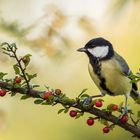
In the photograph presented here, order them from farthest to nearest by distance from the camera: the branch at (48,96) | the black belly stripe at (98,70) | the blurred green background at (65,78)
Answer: the blurred green background at (65,78)
the black belly stripe at (98,70)
the branch at (48,96)

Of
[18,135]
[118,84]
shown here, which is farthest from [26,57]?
[18,135]

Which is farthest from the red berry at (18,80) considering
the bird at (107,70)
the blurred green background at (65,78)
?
the blurred green background at (65,78)

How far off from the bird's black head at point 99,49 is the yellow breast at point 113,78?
0.04 metres

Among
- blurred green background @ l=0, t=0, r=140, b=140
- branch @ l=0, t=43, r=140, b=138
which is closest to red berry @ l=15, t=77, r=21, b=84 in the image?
branch @ l=0, t=43, r=140, b=138

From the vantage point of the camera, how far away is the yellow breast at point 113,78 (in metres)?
2.90

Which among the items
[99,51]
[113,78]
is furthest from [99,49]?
[113,78]

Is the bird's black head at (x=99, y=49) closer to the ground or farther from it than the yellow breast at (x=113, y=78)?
farther from it

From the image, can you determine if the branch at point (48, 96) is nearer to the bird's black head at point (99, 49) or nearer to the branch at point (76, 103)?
the branch at point (76, 103)

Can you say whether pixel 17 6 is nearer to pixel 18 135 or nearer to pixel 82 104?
pixel 18 135

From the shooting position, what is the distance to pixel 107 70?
2.93m

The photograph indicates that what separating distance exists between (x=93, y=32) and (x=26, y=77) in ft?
4.28

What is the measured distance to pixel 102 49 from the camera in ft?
9.74

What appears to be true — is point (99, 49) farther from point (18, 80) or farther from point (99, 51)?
point (18, 80)

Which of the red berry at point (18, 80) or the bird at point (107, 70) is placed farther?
the bird at point (107, 70)
